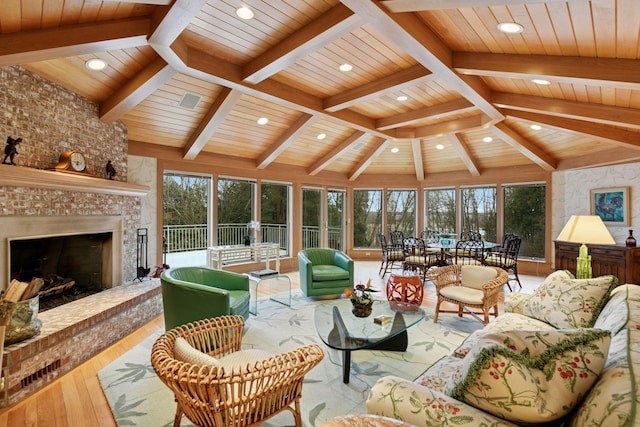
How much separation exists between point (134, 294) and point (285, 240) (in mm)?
4182

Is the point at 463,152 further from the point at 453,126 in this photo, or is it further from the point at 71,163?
the point at 71,163

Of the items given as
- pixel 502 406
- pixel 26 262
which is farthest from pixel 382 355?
pixel 26 262

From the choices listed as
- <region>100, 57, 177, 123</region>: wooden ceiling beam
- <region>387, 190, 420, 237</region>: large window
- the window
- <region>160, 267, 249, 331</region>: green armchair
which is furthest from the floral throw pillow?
<region>387, 190, 420, 237</region>: large window

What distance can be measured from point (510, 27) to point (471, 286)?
288 cm

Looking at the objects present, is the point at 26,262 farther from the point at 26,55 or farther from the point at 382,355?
the point at 382,355

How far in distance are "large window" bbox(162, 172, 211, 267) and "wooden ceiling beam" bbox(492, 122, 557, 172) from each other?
5.44 m

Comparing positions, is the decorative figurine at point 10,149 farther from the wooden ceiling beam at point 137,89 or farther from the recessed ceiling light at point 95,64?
the wooden ceiling beam at point 137,89

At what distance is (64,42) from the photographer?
8.84 feet

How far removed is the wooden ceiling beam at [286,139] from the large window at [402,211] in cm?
393

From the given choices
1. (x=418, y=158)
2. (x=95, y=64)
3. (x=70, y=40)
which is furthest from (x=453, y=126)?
(x=70, y=40)

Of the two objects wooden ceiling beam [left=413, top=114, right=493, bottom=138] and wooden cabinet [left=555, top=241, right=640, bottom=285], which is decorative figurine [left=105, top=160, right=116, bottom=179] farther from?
wooden cabinet [left=555, top=241, right=640, bottom=285]

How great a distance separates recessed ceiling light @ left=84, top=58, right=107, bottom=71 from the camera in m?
3.38

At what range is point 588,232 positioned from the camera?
11.5ft

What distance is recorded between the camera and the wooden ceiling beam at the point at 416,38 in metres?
2.48
